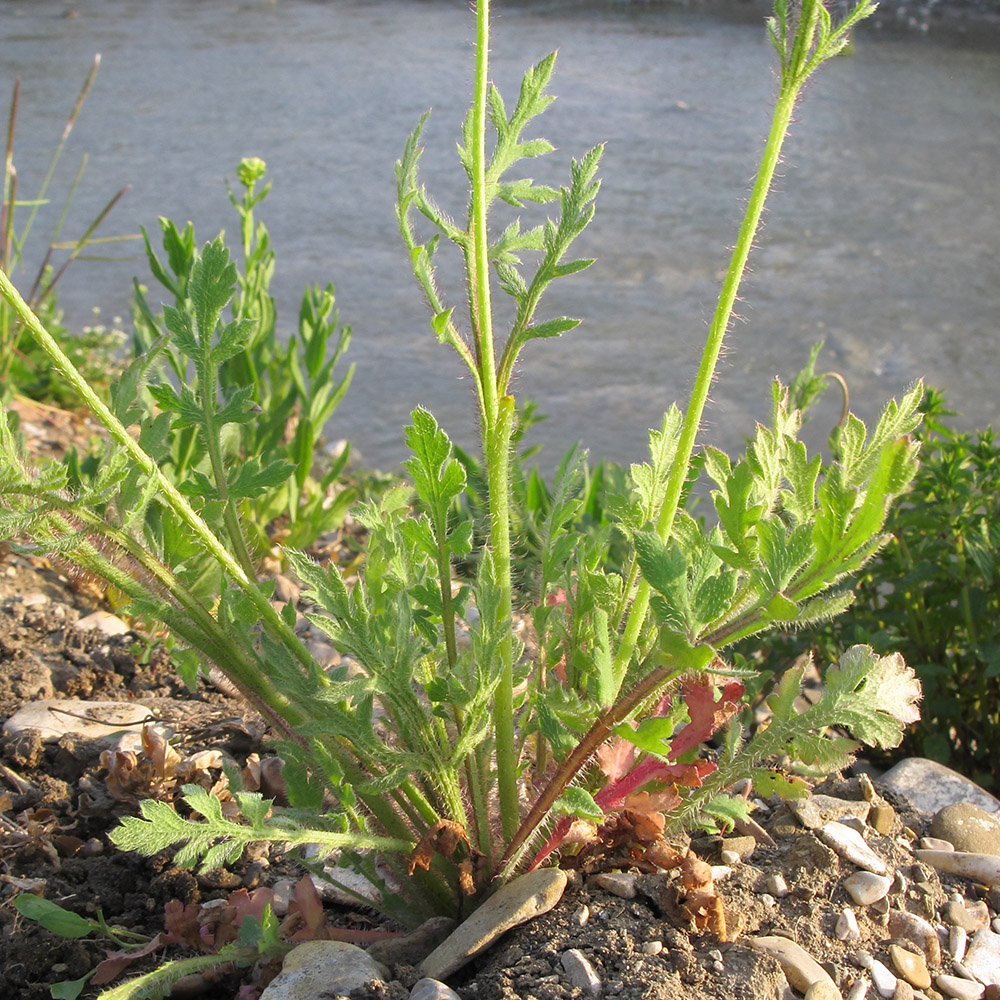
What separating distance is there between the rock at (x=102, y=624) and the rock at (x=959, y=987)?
1597 mm

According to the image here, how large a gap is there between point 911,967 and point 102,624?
63.5 inches

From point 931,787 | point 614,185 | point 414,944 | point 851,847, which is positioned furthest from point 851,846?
point 614,185

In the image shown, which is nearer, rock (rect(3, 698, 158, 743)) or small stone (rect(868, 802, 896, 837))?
small stone (rect(868, 802, 896, 837))

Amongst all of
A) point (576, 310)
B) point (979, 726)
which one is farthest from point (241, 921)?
point (576, 310)

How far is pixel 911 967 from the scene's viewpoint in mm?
1285

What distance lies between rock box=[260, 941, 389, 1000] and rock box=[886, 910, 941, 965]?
62 cm

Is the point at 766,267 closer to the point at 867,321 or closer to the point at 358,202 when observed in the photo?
the point at 867,321

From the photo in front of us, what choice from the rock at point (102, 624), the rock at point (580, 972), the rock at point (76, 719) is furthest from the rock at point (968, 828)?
the rock at point (102, 624)

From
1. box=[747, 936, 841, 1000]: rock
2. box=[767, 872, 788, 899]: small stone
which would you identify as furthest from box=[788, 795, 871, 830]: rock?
box=[747, 936, 841, 1000]: rock

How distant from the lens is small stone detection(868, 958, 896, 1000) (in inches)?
49.3

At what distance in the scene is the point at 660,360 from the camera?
407cm

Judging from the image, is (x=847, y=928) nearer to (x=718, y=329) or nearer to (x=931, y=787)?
(x=931, y=787)

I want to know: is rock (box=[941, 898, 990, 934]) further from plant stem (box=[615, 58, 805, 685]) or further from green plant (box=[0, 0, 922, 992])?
plant stem (box=[615, 58, 805, 685])

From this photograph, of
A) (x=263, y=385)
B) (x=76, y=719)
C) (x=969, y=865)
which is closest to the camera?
(x=969, y=865)
